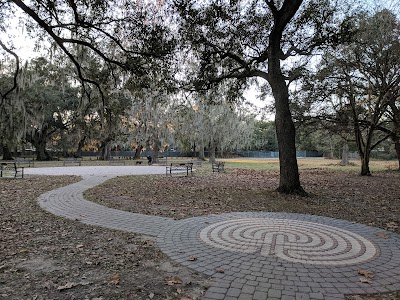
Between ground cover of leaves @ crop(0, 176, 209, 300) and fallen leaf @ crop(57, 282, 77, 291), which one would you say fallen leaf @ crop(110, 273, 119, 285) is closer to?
ground cover of leaves @ crop(0, 176, 209, 300)

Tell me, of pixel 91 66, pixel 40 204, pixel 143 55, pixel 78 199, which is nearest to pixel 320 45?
pixel 143 55

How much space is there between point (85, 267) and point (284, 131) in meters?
7.57

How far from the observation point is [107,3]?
8.41 m

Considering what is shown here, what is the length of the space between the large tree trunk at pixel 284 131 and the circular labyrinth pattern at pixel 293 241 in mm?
3570

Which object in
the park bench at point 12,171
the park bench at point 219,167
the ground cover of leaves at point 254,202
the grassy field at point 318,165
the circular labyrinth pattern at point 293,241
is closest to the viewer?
the circular labyrinth pattern at point 293,241

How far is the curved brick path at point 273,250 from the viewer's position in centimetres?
327

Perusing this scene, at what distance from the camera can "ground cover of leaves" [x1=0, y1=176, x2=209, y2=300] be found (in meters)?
3.12

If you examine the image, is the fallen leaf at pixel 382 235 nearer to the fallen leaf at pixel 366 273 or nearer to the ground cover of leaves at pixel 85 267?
the fallen leaf at pixel 366 273

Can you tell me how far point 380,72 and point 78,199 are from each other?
1584 cm

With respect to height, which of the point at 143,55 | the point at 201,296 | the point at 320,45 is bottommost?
the point at 201,296

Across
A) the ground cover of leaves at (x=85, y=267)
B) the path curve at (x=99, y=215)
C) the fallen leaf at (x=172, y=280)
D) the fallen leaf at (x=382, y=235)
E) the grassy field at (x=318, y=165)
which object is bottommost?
the ground cover of leaves at (x=85, y=267)

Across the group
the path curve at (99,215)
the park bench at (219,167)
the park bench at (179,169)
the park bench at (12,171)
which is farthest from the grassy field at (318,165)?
the path curve at (99,215)

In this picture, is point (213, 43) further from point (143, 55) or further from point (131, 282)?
point (131, 282)

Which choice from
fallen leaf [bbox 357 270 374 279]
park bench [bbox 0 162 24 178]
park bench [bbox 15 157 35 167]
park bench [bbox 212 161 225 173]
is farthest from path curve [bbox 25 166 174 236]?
park bench [bbox 212 161 225 173]
